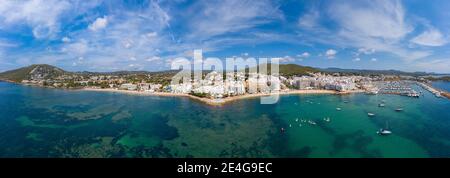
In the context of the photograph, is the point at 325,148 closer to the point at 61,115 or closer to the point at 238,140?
the point at 238,140

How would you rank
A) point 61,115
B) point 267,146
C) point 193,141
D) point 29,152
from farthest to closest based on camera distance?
point 61,115, point 193,141, point 267,146, point 29,152

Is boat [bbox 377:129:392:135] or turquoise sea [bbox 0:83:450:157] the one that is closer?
turquoise sea [bbox 0:83:450:157]

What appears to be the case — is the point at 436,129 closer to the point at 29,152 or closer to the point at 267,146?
the point at 267,146

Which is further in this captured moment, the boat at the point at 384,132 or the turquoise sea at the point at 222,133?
the boat at the point at 384,132
